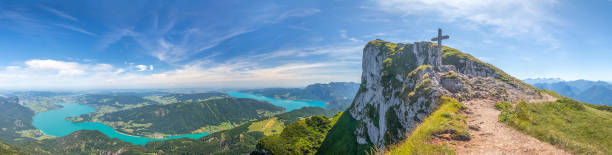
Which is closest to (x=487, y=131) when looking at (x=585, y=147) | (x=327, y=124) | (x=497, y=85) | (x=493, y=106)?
(x=585, y=147)

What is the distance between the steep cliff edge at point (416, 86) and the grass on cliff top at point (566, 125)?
5673mm

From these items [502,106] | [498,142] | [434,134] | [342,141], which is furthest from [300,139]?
[498,142]

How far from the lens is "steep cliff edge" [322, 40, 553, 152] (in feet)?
74.2

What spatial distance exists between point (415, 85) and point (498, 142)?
2163 cm

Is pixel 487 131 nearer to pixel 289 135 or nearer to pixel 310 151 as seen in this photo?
pixel 310 151

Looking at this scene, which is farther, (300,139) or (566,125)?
(300,139)

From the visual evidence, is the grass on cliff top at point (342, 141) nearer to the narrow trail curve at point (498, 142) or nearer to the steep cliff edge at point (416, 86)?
the steep cliff edge at point (416, 86)

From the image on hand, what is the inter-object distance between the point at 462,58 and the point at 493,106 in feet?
107

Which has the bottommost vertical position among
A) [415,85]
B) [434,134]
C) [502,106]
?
[434,134]

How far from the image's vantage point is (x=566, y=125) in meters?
12.1

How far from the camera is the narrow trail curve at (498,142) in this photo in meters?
9.34

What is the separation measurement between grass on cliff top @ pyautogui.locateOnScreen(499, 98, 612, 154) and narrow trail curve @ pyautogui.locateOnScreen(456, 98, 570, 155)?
454 millimetres

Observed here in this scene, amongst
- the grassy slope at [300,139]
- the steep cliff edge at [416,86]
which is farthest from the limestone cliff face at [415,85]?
the grassy slope at [300,139]

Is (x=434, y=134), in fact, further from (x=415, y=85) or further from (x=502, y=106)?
(x=415, y=85)
